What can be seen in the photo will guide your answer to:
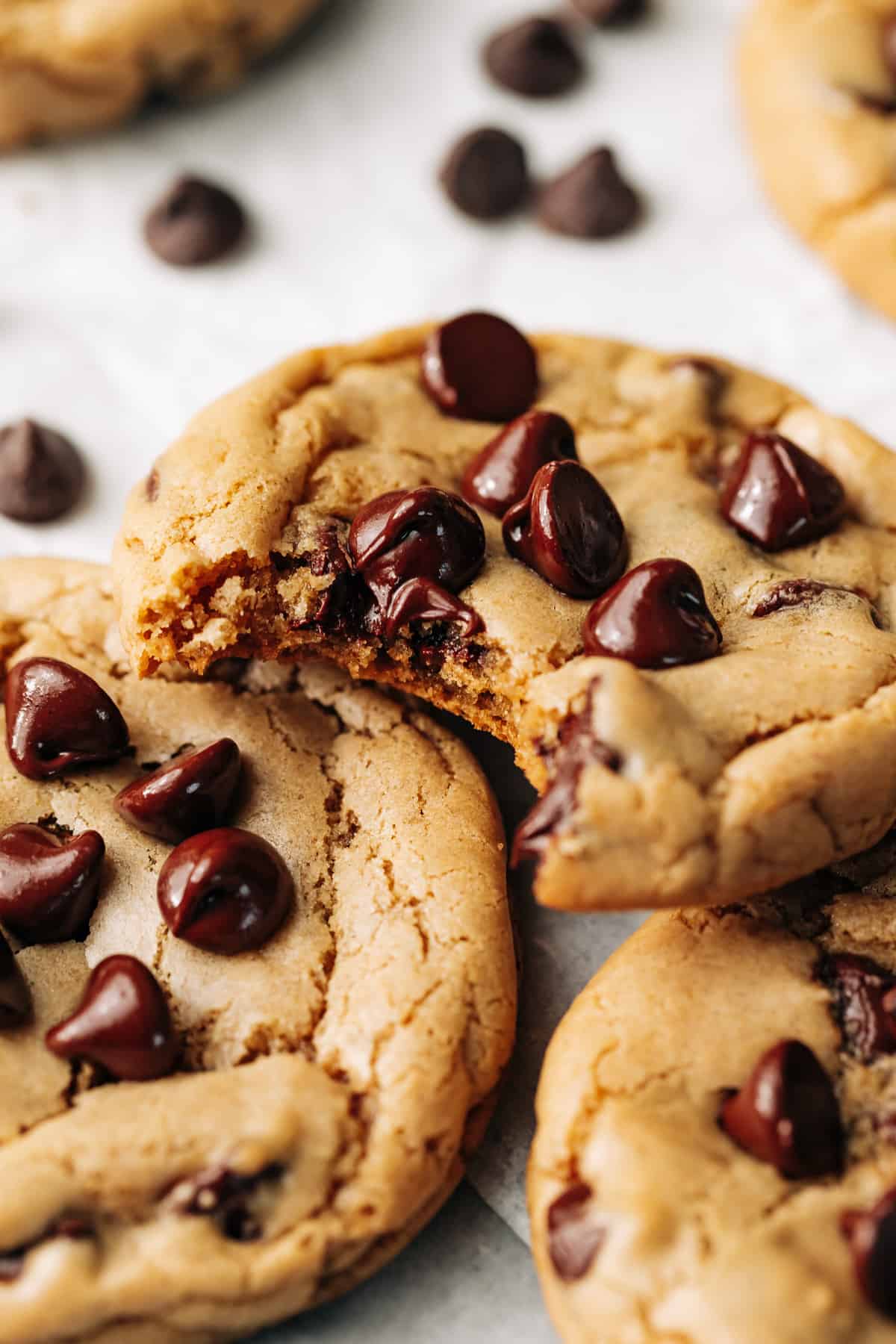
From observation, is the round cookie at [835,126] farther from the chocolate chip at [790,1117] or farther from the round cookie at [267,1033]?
the chocolate chip at [790,1117]

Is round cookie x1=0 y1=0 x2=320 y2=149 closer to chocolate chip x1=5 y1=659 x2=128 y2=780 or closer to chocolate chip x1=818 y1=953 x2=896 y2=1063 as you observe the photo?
chocolate chip x1=5 y1=659 x2=128 y2=780

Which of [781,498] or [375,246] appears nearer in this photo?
[781,498]

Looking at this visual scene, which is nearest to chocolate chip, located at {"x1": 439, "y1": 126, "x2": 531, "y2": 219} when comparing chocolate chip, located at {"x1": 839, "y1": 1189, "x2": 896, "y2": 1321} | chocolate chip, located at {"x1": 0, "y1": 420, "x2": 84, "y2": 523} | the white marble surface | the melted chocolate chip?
the white marble surface

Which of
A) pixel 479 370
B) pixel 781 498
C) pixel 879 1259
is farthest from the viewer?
pixel 479 370

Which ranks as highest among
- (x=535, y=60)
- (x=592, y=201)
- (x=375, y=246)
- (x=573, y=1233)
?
(x=535, y=60)

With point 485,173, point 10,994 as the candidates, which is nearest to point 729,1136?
point 10,994

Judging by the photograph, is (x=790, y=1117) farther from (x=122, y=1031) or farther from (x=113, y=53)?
(x=113, y=53)

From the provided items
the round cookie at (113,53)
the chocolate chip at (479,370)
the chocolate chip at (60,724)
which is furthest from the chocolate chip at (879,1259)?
the round cookie at (113,53)
